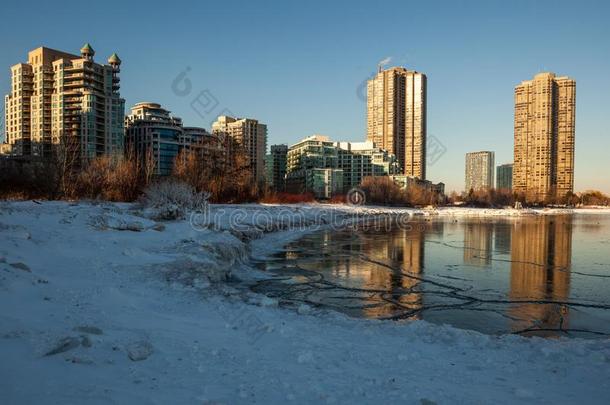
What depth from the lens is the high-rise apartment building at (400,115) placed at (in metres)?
157

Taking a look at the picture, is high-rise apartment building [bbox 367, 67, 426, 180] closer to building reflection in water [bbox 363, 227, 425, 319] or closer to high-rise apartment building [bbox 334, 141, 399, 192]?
high-rise apartment building [bbox 334, 141, 399, 192]

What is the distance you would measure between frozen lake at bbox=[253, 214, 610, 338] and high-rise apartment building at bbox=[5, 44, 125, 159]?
3521 inches

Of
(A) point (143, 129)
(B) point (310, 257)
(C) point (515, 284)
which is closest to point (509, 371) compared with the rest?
(C) point (515, 284)

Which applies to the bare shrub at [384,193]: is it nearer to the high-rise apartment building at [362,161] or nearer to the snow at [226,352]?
the high-rise apartment building at [362,161]

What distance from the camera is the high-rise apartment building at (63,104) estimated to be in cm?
9819

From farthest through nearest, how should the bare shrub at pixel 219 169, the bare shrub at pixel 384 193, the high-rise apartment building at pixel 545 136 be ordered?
1. the high-rise apartment building at pixel 545 136
2. the bare shrub at pixel 384 193
3. the bare shrub at pixel 219 169

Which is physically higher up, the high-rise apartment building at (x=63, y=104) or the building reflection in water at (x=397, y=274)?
the high-rise apartment building at (x=63, y=104)

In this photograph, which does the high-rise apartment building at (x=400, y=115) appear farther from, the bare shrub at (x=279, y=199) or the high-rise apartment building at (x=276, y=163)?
the bare shrub at (x=279, y=199)

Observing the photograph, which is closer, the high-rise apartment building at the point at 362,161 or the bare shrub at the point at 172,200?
the bare shrub at the point at 172,200

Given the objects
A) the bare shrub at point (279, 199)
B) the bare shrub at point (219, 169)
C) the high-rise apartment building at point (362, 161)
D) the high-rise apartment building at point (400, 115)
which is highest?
the high-rise apartment building at point (400, 115)

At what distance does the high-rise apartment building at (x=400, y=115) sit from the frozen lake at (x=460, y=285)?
14285cm

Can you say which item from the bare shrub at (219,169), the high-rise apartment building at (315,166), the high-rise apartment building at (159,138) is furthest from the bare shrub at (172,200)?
the high-rise apartment building at (315,166)

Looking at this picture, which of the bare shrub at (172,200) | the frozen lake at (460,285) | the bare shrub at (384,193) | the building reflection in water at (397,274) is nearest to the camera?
the frozen lake at (460,285)

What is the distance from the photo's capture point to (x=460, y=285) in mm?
12891
